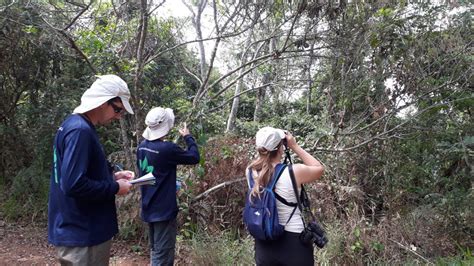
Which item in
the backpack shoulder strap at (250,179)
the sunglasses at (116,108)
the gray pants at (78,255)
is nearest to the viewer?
the gray pants at (78,255)

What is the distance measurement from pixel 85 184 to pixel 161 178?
1416 millimetres

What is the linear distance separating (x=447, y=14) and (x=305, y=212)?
11.0 ft

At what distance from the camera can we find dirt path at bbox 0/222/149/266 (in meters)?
4.92

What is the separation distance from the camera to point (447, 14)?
186 inches

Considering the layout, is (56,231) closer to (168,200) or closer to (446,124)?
(168,200)

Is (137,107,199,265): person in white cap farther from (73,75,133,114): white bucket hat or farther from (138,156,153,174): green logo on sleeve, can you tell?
(73,75,133,114): white bucket hat

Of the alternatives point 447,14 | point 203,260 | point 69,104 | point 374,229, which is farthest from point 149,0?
point 374,229

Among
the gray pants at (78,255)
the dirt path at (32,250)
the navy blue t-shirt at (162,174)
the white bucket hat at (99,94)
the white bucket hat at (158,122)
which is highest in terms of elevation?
the white bucket hat at (99,94)

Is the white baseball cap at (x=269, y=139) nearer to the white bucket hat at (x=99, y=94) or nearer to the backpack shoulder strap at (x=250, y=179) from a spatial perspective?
the backpack shoulder strap at (x=250, y=179)

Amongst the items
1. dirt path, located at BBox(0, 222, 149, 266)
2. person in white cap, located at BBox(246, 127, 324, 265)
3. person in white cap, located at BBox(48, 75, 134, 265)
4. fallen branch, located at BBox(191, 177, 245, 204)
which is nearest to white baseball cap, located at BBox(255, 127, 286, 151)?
person in white cap, located at BBox(246, 127, 324, 265)

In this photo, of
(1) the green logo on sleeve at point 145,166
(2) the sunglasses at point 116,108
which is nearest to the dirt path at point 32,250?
(1) the green logo on sleeve at point 145,166

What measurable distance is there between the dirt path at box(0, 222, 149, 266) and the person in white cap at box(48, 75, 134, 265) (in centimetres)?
264

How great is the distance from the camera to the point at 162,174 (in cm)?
361

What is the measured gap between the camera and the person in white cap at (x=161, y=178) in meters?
3.59
